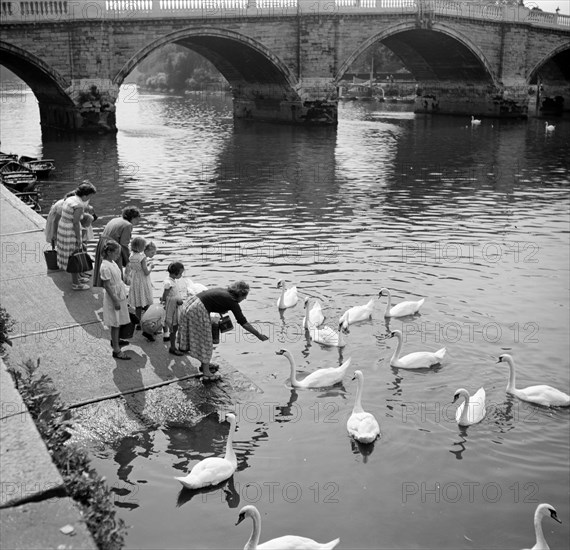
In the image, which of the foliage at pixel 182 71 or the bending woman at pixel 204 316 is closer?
the bending woman at pixel 204 316

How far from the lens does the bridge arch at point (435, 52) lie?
1694 inches

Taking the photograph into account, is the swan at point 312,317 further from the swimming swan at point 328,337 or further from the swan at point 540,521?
the swan at point 540,521

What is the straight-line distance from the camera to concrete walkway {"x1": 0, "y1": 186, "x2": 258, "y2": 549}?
4.51 metres

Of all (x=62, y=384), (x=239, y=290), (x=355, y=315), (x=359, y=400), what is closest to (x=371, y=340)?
(x=355, y=315)

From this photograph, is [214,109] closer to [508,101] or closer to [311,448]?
[508,101]

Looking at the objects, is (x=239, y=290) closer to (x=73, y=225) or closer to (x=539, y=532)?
(x=73, y=225)

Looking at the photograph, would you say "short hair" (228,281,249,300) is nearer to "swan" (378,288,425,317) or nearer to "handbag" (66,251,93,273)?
"handbag" (66,251,93,273)

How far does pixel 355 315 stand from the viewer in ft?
34.7

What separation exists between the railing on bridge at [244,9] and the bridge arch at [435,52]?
1191 millimetres

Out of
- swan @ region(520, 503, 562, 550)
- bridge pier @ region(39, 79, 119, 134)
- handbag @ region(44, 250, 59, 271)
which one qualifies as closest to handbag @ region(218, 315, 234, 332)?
swan @ region(520, 503, 562, 550)

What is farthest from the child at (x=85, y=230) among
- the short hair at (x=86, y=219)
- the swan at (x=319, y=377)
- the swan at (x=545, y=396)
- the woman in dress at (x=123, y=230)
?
the swan at (x=545, y=396)

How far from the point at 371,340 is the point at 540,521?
15.2ft

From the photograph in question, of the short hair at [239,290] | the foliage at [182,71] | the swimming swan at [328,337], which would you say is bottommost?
the swimming swan at [328,337]

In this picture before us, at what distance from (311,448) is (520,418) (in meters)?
2.46
